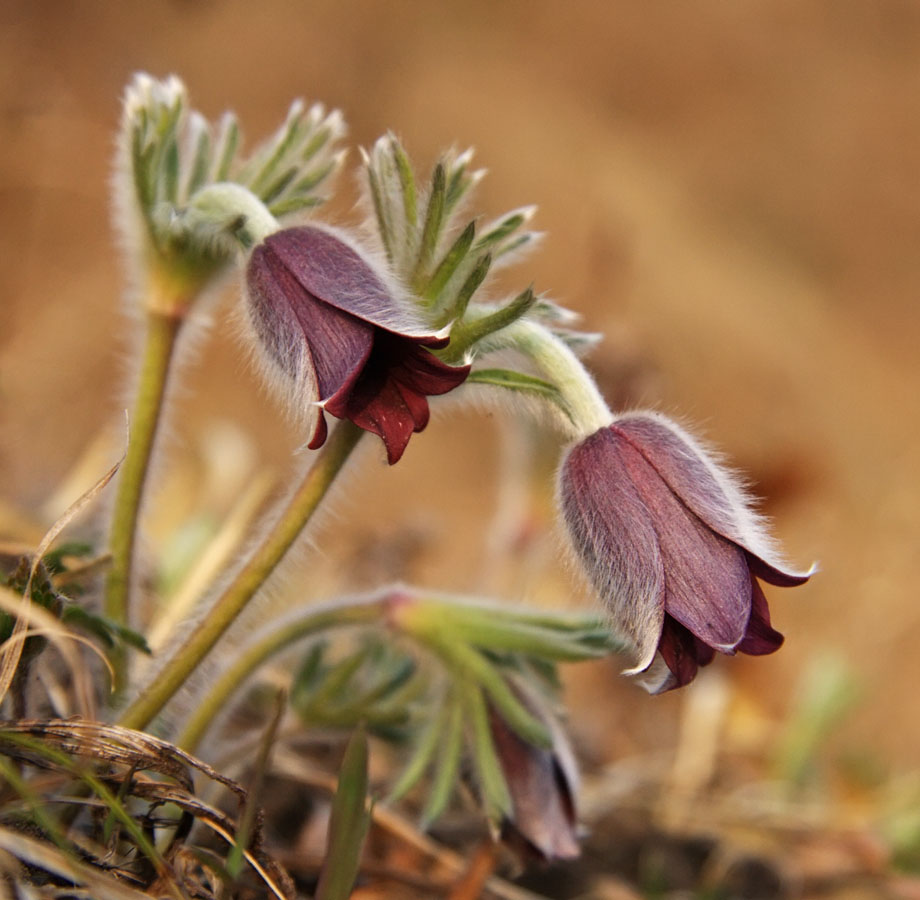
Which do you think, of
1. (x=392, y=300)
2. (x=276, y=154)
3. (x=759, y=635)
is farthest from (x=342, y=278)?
(x=759, y=635)

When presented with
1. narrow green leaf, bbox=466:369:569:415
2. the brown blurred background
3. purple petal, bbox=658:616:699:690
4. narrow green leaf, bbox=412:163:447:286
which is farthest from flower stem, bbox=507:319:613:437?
the brown blurred background

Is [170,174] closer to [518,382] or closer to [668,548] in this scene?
[518,382]

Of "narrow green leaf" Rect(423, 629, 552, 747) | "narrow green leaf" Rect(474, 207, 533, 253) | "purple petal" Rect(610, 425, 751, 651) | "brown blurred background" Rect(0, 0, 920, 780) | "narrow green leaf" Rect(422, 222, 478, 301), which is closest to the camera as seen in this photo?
"purple petal" Rect(610, 425, 751, 651)

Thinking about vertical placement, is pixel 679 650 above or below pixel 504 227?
below

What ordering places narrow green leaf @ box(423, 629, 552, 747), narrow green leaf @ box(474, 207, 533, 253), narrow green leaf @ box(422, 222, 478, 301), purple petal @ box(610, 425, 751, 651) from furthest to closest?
narrow green leaf @ box(423, 629, 552, 747)
narrow green leaf @ box(474, 207, 533, 253)
narrow green leaf @ box(422, 222, 478, 301)
purple petal @ box(610, 425, 751, 651)

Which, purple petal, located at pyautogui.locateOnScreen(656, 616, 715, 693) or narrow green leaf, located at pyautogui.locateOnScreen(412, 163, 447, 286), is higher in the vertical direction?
narrow green leaf, located at pyautogui.locateOnScreen(412, 163, 447, 286)

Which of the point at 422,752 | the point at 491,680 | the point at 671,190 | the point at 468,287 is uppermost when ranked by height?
the point at 671,190

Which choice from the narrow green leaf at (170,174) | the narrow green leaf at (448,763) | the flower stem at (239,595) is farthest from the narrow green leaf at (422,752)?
the narrow green leaf at (170,174)

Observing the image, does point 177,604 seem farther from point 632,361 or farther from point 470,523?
point 470,523

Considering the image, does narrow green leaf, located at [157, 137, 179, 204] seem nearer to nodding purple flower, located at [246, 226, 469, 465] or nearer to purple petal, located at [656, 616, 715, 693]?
nodding purple flower, located at [246, 226, 469, 465]
